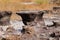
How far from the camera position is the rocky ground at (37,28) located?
2.25 m

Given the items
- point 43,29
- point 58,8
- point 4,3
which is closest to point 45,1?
point 58,8

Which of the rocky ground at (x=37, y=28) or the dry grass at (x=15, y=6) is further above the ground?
the dry grass at (x=15, y=6)

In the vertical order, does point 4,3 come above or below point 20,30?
above

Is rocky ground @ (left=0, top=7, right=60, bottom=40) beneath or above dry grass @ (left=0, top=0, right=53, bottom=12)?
beneath

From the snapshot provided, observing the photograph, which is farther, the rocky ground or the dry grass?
the dry grass

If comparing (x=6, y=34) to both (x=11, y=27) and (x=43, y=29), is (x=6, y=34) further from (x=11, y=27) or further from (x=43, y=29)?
(x=43, y=29)

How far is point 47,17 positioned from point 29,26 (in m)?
0.28

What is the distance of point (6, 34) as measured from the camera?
2252 mm

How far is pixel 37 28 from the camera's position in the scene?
2.37 m

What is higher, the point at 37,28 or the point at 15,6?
the point at 15,6

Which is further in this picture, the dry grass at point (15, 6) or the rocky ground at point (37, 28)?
the dry grass at point (15, 6)

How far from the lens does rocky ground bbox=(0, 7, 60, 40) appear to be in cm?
225

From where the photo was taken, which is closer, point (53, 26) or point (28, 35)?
point (28, 35)

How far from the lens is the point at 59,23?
2.45 m
